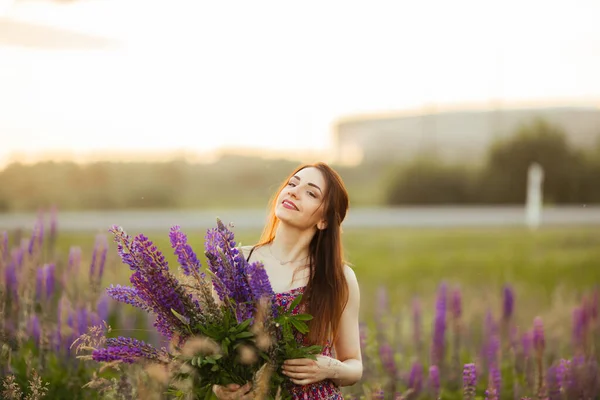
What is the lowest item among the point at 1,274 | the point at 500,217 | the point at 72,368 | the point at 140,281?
the point at 500,217

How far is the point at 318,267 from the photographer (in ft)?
8.66

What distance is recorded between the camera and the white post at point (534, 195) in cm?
1528

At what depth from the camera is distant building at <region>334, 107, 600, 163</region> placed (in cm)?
1864

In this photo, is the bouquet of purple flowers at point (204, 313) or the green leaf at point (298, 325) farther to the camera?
the green leaf at point (298, 325)

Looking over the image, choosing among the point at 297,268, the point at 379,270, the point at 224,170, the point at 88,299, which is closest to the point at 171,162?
the point at 224,170

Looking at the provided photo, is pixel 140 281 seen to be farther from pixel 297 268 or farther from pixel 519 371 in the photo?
pixel 519 371

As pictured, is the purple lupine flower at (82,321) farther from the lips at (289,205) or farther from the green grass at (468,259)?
the green grass at (468,259)

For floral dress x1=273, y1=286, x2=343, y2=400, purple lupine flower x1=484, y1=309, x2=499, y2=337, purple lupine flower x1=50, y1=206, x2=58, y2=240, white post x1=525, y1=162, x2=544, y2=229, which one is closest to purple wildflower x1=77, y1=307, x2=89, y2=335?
purple lupine flower x1=50, y1=206, x2=58, y2=240

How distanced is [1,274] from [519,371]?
2.64 meters

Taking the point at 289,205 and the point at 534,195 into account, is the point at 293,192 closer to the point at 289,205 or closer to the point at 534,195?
the point at 289,205

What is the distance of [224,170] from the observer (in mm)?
17719

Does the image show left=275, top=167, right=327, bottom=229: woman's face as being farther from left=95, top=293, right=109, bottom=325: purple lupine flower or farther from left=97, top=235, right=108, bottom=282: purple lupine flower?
left=95, top=293, right=109, bottom=325: purple lupine flower

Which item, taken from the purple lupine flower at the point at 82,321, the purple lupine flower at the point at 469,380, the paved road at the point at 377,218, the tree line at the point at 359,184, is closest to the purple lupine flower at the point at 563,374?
the purple lupine flower at the point at 469,380

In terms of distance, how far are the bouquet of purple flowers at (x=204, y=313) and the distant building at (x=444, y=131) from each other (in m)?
16.6
